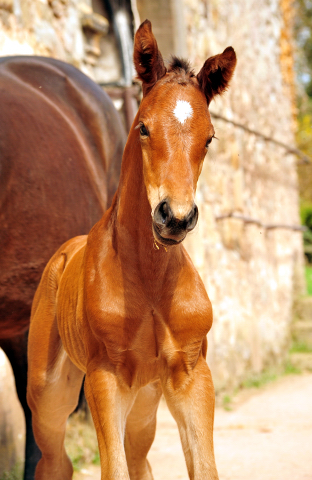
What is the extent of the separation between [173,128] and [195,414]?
995mm

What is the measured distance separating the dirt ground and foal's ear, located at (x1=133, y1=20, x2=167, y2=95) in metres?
2.75

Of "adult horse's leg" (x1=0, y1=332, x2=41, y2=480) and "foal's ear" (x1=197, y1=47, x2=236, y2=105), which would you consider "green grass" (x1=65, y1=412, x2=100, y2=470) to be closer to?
"adult horse's leg" (x1=0, y1=332, x2=41, y2=480)

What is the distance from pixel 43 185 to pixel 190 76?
1.35 meters

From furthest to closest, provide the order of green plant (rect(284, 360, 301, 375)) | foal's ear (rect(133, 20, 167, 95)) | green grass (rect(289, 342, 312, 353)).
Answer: green grass (rect(289, 342, 312, 353)) → green plant (rect(284, 360, 301, 375)) → foal's ear (rect(133, 20, 167, 95))

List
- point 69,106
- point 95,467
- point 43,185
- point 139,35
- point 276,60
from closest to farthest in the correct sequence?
point 139,35 → point 43,185 → point 69,106 → point 95,467 → point 276,60

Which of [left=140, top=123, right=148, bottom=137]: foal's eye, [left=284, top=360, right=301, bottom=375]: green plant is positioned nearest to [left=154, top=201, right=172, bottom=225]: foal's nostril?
[left=140, top=123, right=148, bottom=137]: foal's eye

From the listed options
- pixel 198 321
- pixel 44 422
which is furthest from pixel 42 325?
pixel 198 321

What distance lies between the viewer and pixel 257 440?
5.12 m

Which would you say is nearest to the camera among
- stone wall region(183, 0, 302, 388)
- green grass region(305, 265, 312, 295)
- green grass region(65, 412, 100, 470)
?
green grass region(65, 412, 100, 470)

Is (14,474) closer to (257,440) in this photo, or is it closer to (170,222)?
(257,440)

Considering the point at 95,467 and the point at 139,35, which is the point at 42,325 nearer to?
the point at 139,35

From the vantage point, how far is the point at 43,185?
10.9 feet

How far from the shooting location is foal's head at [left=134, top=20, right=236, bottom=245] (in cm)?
191

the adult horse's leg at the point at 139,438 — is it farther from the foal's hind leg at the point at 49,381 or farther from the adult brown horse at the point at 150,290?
Answer: the adult brown horse at the point at 150,290
